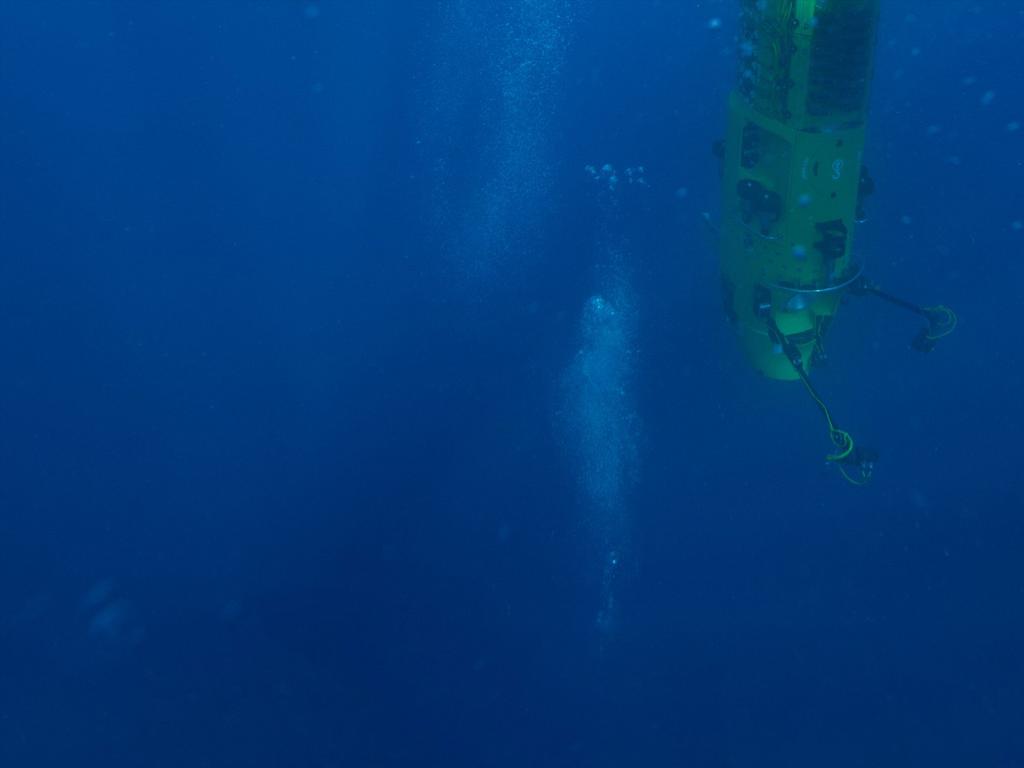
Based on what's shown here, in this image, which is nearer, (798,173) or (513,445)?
(798,173)

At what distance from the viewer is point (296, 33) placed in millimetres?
7562

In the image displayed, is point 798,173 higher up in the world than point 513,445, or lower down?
higher up

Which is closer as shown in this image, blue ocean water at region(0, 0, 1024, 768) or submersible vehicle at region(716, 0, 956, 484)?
submersible vehicle at region(716, 0, 956, 484)

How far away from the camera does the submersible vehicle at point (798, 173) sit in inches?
168

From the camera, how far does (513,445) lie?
27.9 feet

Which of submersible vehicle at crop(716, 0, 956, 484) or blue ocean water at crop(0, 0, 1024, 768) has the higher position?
submersible vehicle at crop(716, 0, 956, 484)

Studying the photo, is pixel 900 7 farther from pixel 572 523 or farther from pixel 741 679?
pixel 741 679

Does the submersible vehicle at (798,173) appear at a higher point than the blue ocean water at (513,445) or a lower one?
higher

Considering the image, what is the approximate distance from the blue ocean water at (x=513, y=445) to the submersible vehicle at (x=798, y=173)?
2.78 metres

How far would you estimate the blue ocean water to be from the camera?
7793 millimetres

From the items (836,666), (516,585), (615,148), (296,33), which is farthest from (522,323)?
(836,666)

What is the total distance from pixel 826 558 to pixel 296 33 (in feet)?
24.4

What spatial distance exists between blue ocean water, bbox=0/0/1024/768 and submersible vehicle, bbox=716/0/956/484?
9.12 feet

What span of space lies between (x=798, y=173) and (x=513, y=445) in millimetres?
4604
